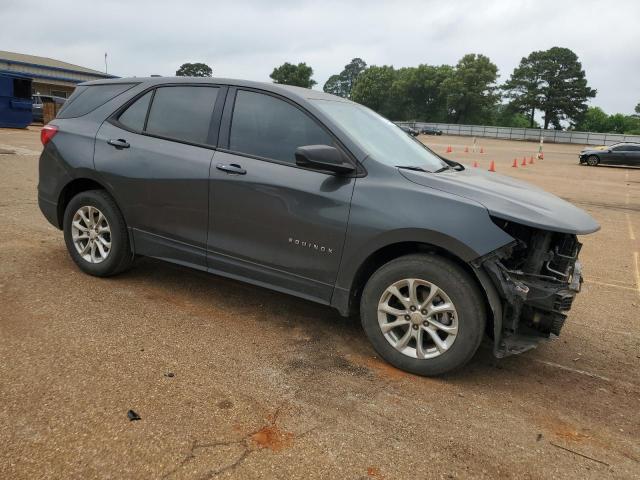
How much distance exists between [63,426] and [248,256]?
1647mm

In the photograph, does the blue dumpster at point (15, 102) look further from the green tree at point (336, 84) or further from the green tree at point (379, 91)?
the green tree at point (336, 84)

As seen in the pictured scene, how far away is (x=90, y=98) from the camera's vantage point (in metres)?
4.71

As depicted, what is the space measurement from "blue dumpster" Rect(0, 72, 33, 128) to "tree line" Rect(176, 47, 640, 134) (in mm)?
57298

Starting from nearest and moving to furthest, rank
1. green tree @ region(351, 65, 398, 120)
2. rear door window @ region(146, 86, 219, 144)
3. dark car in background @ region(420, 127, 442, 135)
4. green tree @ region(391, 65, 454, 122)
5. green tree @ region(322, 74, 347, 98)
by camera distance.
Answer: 1. rear door window @ region(146, 86, 219, 144)
2. dark car in background @ region(420, 127, 442, 135)
3. green tree @ region(391, 65, 454, 122)
4. green tree @ region(351, 65, 398, 120)
5. green tree @ region(322, 74, 347, 98)

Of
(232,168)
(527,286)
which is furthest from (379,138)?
(527,286)

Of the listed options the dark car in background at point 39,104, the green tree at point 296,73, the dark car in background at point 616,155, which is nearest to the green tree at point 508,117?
the green tree at point 296,73

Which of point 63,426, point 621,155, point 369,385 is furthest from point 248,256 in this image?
point 621,155

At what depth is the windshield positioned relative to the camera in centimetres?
365

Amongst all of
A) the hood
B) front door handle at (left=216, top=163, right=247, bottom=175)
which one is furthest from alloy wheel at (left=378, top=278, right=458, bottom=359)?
front door handle at (left=216, top=163, right=247, bottom=175)

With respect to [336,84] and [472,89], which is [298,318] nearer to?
[472,89]

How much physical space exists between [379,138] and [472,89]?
291 feet

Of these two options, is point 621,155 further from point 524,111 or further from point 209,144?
point 524,111

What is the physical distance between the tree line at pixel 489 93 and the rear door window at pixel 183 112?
72.8m

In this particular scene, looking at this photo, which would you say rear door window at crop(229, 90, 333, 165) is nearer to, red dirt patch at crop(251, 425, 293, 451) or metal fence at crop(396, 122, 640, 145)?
red dirt patch at crop(251, 425, 293, 451)
